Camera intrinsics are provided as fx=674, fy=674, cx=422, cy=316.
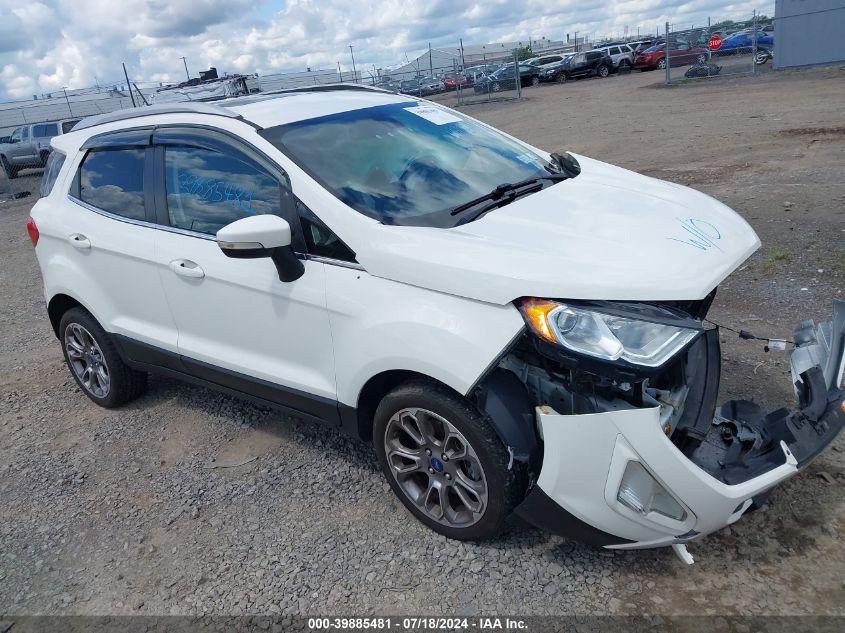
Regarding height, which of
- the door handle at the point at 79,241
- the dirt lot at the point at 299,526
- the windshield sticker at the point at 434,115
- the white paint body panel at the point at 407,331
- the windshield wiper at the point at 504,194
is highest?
the windshield sticker at the point at 434,115

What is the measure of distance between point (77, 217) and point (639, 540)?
367 centimetres

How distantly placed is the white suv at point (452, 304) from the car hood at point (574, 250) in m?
0.01

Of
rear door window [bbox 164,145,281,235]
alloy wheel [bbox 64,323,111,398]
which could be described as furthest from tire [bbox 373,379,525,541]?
alloy wheel [bbox 64,323,111,398]

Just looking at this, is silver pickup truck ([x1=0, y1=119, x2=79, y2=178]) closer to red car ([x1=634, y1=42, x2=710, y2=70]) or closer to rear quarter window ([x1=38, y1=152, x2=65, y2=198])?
rear quarter window ([x1=38, y1=152, x2=65, y2=198])

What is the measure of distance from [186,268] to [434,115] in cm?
164

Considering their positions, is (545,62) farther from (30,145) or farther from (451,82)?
(30,145)

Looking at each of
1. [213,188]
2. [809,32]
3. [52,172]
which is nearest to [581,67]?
[809,32]

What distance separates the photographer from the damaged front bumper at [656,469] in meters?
2.33

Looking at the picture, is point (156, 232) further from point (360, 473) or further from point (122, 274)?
point (360, 473)

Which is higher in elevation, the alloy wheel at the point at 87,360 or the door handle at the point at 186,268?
the door handle at the point at 186,268

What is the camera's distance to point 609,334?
7.75ft

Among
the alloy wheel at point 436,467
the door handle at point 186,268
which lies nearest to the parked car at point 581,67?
the door handle at point 186,268

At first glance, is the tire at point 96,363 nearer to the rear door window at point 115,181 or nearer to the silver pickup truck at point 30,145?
the rear door window at point 115,181

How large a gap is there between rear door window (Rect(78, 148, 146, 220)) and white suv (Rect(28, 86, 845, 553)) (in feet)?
0.06
